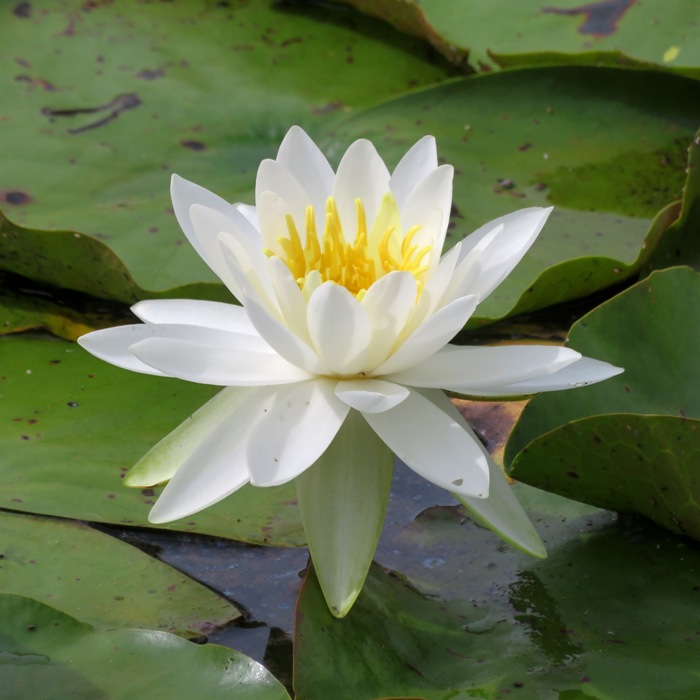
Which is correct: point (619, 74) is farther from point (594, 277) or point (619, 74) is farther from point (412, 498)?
point (412, 498)

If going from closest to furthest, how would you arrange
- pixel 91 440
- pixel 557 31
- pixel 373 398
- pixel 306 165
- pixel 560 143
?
1. pixel 373 398
2. pixel 306 165
3. pixel 91 440
4. pixel 560 143
5. pixel 557 31

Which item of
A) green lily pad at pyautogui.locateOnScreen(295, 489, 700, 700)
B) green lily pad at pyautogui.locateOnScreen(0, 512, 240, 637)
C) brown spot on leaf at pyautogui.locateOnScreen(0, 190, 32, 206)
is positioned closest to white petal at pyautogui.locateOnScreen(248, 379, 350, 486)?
green lily pad at pyautogui.locateOnScreen(295, 489, 700, 700)

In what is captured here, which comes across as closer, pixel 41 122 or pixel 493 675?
pixel 493 675

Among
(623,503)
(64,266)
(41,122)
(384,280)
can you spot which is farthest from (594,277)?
(41,122)

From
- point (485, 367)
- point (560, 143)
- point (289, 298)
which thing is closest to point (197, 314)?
point (289, 298)

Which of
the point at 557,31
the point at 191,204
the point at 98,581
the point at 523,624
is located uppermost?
the point at 557,31

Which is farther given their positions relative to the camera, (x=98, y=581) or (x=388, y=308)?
(x=98, y=581)

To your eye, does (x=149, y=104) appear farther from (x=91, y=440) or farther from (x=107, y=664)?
(x=107, y=664)
